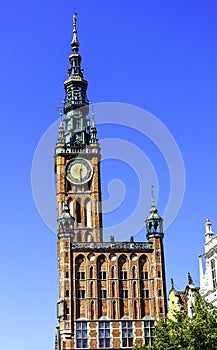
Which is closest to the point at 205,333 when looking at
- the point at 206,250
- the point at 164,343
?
the point at 164,343

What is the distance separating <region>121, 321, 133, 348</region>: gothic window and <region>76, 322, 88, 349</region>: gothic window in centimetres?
497

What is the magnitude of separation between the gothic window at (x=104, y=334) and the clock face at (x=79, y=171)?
27.1 metres

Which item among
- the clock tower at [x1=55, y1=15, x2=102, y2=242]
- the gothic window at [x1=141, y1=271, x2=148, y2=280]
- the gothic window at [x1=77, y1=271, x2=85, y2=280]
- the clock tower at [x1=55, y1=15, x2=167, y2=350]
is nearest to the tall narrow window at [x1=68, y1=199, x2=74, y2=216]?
the clock tower at [x1=55, y1=15, x2=102, y2=242]

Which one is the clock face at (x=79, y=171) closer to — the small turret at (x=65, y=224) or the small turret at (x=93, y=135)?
the small turret at (x=93, y=135)

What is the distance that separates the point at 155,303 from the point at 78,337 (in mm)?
11248

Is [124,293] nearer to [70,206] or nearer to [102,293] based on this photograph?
[102,293]

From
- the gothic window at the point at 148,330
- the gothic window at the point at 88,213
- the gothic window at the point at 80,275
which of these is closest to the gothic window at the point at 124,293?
the gothic window at the point at 148,330

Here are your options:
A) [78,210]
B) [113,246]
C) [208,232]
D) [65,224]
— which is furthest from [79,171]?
[208,232]

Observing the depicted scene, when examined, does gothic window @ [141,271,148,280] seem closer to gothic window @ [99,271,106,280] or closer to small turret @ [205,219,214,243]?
gothic window @ [99,271,106,280]

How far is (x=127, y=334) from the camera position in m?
90.5

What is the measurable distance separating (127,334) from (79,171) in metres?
30.5

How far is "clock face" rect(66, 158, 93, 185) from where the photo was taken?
11025 cm

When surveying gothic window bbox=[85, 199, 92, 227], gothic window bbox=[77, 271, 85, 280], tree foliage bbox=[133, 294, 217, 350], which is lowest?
tree foliage bbox=[133, 294, 217, 350]

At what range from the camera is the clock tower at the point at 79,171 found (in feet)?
354
